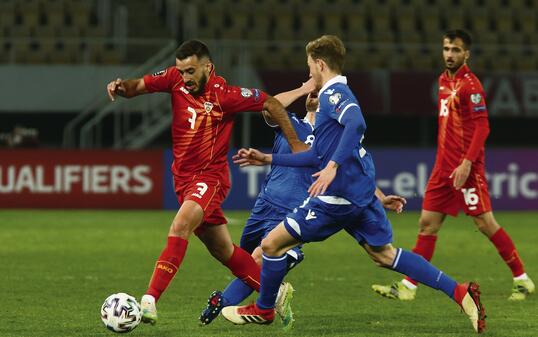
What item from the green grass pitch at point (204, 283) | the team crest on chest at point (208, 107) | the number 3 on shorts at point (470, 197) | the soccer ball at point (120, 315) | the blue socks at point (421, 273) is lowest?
the green grass pitch at point (204, 283)

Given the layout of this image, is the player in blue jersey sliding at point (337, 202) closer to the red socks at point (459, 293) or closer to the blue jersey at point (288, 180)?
the red socks at point (459, 293)

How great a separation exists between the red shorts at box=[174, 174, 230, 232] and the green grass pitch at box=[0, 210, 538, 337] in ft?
2.30

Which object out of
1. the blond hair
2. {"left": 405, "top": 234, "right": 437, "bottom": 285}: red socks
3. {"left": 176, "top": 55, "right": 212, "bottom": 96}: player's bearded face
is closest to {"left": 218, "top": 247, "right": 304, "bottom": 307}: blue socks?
{"left": 176, "top": 55, "right": 212, "bottom": 96}: player's bearded face

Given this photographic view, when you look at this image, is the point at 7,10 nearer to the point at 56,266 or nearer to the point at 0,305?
the point at 56,266

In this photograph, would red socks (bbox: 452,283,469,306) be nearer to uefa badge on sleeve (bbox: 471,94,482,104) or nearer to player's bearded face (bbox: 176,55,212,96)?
player's bearded face (bbox: 176,55,212,96)

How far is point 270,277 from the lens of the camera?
709 centimetres

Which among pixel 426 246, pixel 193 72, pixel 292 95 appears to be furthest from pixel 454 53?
pixel 193 72

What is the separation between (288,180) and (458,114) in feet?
6.54

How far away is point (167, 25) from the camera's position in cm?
2506

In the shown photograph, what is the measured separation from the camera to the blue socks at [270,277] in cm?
706

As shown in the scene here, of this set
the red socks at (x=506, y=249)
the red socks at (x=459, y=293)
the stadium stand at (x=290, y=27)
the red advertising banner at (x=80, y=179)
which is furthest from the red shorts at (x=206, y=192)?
the stadium stand at (x=290, y=27)

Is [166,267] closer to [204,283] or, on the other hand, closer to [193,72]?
[193,72]

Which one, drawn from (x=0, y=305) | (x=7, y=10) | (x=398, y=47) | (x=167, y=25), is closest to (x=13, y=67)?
(x=7, y=10)

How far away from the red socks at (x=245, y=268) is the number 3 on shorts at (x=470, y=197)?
2292 mm
